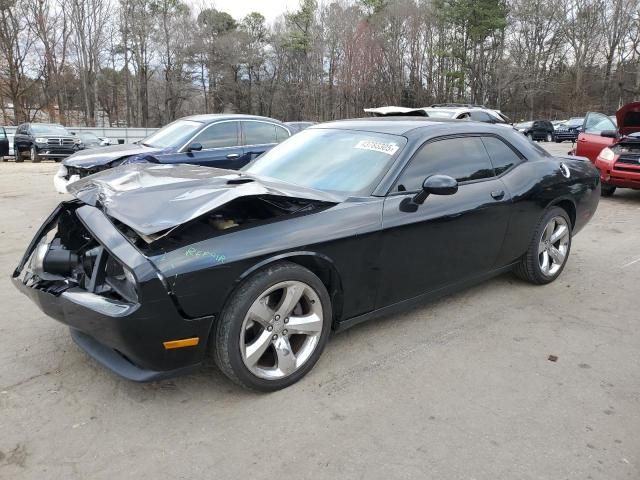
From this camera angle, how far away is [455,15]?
143 ft

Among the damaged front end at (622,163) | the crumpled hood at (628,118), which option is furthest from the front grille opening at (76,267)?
the crumpled hood at (628,118)

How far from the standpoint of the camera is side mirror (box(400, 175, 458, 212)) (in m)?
3.15

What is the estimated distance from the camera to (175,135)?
8.18 m

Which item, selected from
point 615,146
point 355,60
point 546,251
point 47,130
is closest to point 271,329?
point 546,251

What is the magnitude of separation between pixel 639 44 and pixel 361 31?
25.5 m

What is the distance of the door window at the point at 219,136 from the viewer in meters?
7.96

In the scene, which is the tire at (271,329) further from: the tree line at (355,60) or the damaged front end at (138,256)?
the tree line at (355,60)

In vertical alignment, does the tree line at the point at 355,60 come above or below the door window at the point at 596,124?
above

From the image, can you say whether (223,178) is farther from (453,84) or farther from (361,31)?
(453,84)

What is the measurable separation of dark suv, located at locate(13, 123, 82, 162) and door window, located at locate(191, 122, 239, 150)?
12755 mm

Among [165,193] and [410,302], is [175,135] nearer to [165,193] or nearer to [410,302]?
[165,193]

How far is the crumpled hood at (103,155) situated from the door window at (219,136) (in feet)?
2.44

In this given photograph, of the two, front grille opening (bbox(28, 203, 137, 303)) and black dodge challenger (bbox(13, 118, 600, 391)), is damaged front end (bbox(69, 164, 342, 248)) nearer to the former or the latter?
black dodge challenger (bbox(13, 118, 600, 391))

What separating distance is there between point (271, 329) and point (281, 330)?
2.6 inches
